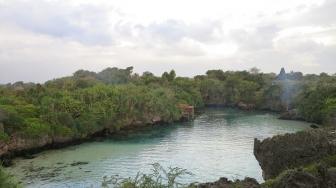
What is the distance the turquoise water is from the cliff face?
3.36 meters

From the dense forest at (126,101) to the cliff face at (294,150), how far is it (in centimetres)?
2442

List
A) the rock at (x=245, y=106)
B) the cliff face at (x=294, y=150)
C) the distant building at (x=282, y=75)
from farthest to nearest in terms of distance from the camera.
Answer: the distant building at (x=282, y=75) < the rock at (x=245, y=106) < the cliff face at (x=294, y=150)

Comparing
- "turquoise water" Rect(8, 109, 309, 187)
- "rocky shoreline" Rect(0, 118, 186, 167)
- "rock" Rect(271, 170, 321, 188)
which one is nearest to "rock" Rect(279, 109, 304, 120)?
"turquoise water" Rect(8, 109, 309, 187)

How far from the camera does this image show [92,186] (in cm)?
3112

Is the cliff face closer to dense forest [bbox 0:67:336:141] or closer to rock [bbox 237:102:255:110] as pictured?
dense forest [bbox 0:67:336:141]

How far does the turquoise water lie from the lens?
34.3 m

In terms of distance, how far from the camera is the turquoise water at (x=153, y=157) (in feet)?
112

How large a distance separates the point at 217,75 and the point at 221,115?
38977mm

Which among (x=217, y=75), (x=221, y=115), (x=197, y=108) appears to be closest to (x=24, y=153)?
(x=221, y=115)

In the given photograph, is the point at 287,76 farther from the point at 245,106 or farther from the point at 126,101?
the point at 126,101

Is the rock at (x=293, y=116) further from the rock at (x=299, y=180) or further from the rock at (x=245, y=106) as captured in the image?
the rock at (x=299, y=180)

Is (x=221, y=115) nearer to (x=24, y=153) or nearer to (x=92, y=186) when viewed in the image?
(x=24, y=153)

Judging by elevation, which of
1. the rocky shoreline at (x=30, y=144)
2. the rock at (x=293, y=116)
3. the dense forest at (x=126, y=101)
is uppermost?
the dense forest at (x=126, y=101)

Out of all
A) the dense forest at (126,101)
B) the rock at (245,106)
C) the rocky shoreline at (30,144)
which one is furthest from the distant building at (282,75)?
the rocky shoreline at (30,144)
